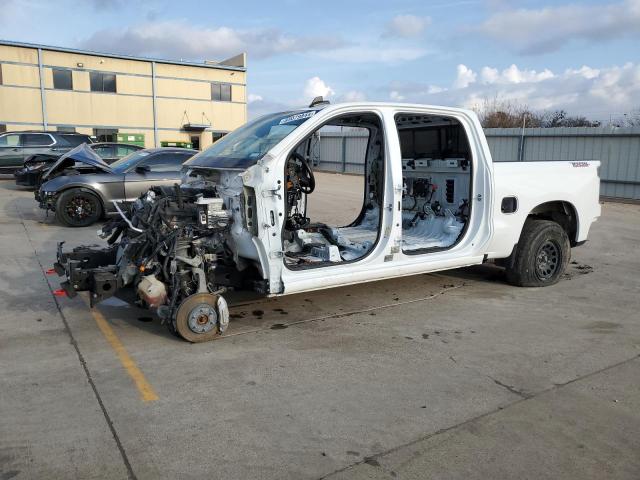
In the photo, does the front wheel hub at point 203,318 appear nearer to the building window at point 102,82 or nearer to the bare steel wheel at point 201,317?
the bare steel wheel at point 201,317

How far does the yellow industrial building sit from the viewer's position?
101ft

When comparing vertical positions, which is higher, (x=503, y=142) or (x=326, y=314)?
(x=503, y=142)

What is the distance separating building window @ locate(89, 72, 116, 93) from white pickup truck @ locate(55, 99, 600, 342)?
1209 inches

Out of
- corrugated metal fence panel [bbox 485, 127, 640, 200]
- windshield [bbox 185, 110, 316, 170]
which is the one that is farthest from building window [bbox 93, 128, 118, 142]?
windshield [bbox 185, 110, 316, 170]

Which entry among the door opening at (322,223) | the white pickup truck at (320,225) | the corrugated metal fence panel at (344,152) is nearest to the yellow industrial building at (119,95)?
the corrugated metal fence panel at (344,152)

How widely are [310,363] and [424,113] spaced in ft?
9.39

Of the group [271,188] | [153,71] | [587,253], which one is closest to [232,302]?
[271,188]

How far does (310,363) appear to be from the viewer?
4207mm

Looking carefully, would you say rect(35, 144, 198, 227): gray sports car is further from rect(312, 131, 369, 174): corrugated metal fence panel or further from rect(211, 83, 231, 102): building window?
rect(211, 83, 231, 102): building window

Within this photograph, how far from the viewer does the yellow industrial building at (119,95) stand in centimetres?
3080

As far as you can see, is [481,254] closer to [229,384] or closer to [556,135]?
[229,384]

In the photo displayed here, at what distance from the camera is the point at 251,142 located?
16.8 ft

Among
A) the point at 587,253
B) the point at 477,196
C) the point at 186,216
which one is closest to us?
the point at 186,216

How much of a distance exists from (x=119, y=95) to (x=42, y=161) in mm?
19795
